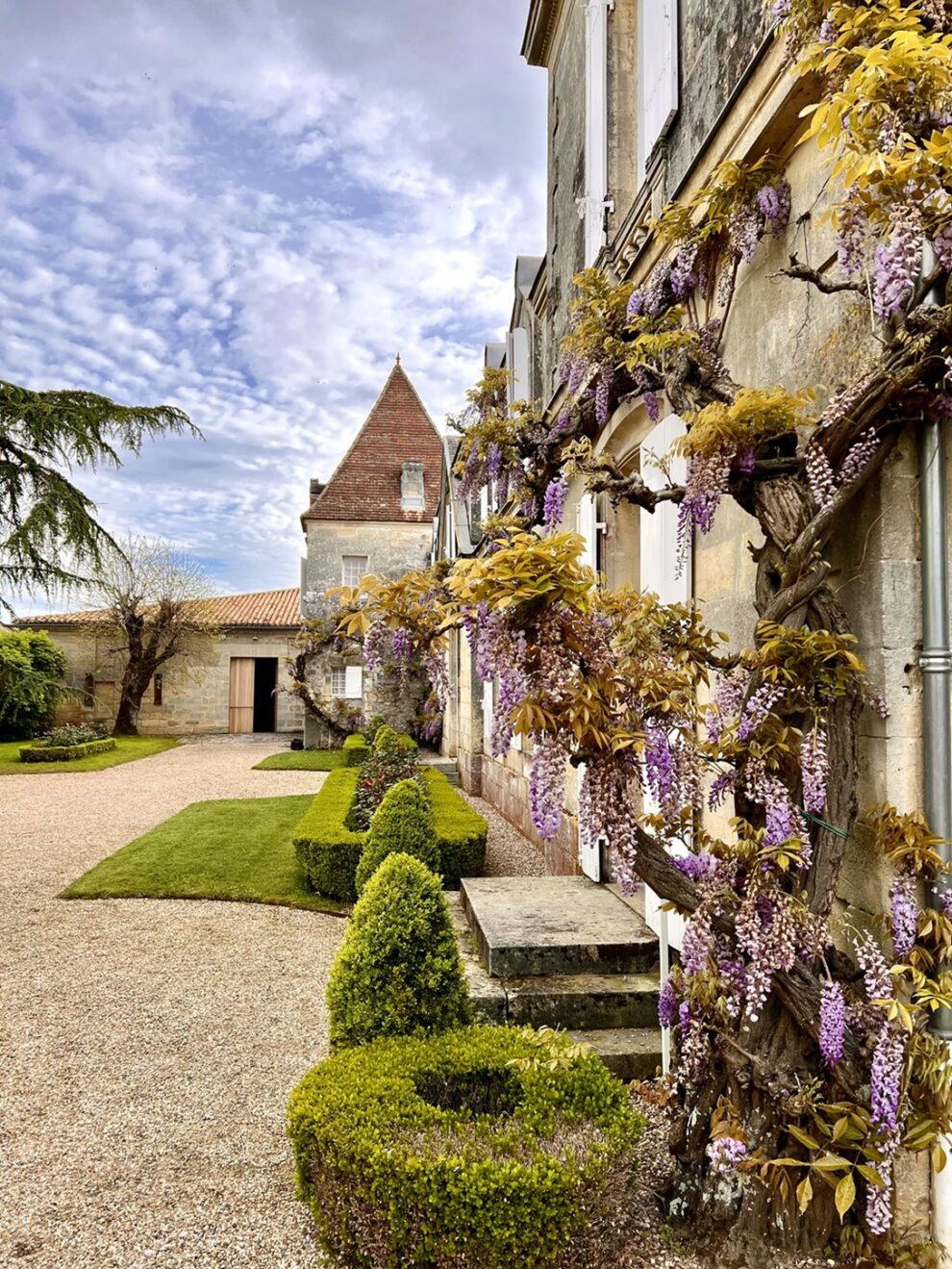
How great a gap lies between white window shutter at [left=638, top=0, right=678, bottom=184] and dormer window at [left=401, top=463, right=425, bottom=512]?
17.1 m

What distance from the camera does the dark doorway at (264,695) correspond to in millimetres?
26000

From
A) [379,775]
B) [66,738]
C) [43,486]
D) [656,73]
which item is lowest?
[66,738]

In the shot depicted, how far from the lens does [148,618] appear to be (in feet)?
74.7

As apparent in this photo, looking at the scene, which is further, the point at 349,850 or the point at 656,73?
the point at 349,850

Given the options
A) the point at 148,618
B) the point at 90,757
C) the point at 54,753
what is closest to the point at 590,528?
the point at 54,753

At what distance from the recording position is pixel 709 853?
7.91ft

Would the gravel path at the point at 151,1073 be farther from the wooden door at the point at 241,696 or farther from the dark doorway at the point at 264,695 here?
the dark doorway at the point at 264,695

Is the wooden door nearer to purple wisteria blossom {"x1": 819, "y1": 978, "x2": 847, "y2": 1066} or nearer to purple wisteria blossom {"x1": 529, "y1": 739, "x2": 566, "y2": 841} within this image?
purple wisteria blossom {"x1": 529, "y1": 739, "x2": 566, "y2": 841}

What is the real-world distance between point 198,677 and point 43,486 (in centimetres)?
1724

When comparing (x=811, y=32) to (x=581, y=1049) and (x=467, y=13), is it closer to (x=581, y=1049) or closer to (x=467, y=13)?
(x=581, y=1049)

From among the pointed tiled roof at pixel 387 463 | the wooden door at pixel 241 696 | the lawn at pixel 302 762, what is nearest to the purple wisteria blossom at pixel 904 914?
the lawn at pixel 302 762

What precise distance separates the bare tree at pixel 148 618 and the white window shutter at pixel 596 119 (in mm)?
19880

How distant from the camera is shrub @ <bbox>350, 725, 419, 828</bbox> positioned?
25.2 ft

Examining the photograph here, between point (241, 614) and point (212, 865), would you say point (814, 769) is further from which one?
point (241, 614)
